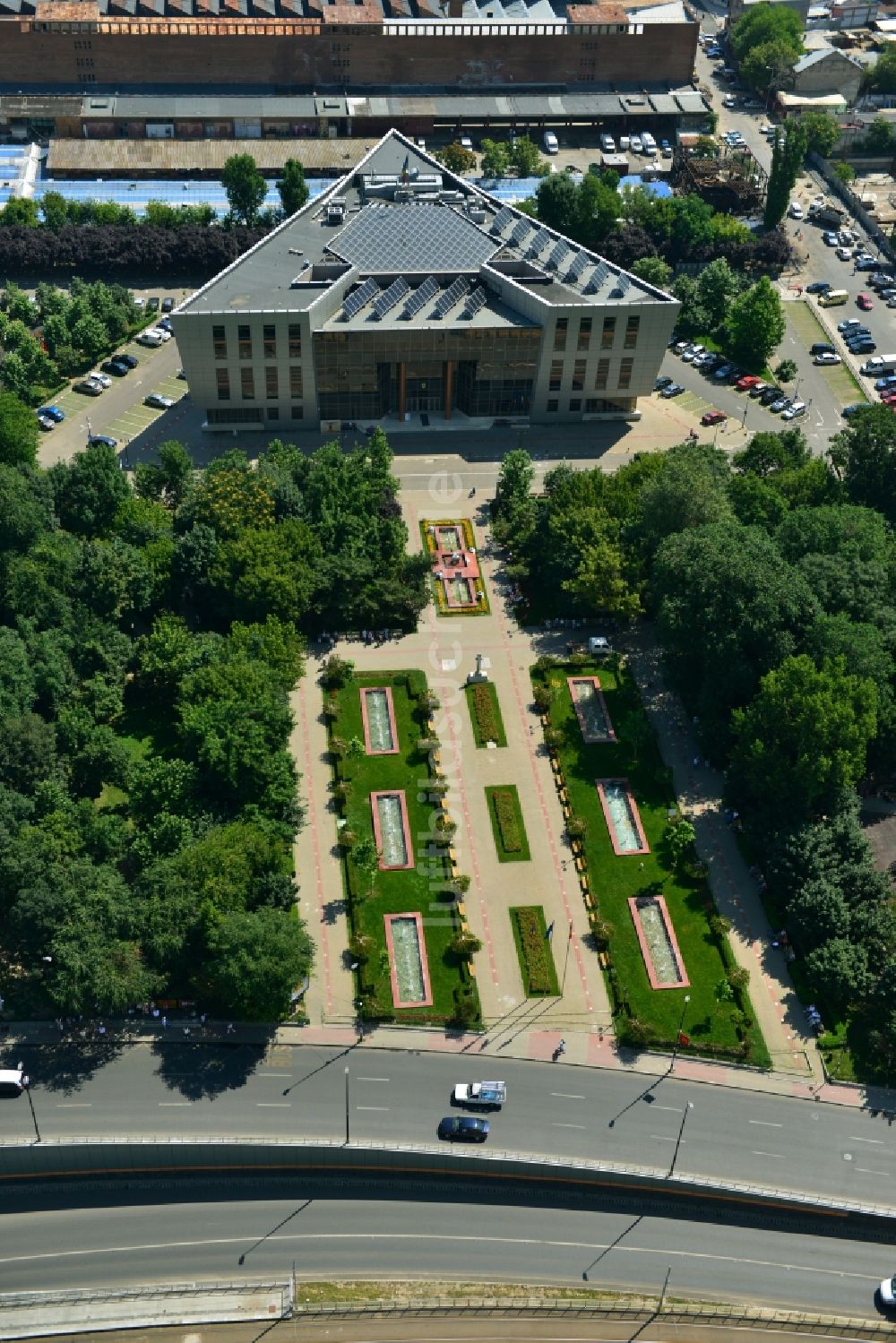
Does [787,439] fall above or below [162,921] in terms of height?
above

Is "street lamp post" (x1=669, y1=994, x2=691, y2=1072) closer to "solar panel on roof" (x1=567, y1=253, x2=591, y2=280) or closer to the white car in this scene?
the white car

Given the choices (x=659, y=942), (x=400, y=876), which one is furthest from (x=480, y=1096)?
(x=400, y=876)

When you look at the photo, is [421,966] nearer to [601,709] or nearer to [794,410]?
[601,709]

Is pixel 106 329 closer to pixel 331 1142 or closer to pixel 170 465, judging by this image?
pixel 170 465

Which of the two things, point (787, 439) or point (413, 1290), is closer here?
point (413, 1290)

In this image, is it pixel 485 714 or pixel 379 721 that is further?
pixel 485 714

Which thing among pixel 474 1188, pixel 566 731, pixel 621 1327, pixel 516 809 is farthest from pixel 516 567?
pixel 621 1327
